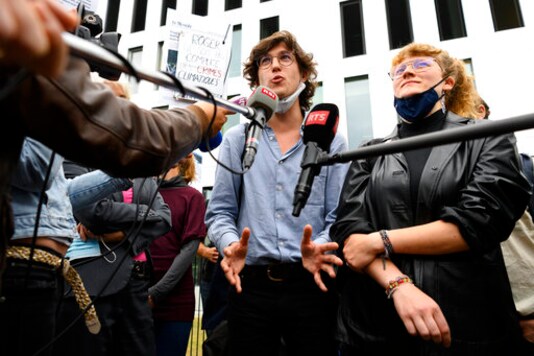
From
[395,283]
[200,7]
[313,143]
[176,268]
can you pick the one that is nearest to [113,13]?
[200,7]

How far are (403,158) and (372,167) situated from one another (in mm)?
201

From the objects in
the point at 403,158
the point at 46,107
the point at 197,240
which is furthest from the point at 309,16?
the point at 46,107

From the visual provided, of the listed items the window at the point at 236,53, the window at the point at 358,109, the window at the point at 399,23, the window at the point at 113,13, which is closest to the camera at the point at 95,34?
the window at the point at 358,109

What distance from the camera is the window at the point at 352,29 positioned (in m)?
14.7

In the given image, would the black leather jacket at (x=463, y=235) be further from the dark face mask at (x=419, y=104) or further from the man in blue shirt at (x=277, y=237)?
the dark face mask at (x=419, y=104)

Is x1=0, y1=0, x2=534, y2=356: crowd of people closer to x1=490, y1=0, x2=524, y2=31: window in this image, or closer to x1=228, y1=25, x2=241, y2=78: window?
x1=490, y1=0, x2=524, y2=31: window

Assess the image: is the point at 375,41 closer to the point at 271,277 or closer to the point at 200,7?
the point at 200,7

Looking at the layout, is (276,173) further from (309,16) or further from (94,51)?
(309,16)

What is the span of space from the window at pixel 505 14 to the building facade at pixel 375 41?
0.03 m

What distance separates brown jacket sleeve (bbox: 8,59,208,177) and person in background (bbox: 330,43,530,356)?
38.0 inches

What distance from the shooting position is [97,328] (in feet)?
6.41

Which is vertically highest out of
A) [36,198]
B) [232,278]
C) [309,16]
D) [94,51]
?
[309,16]

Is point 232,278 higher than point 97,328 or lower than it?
higher

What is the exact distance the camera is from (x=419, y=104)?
201 cm
